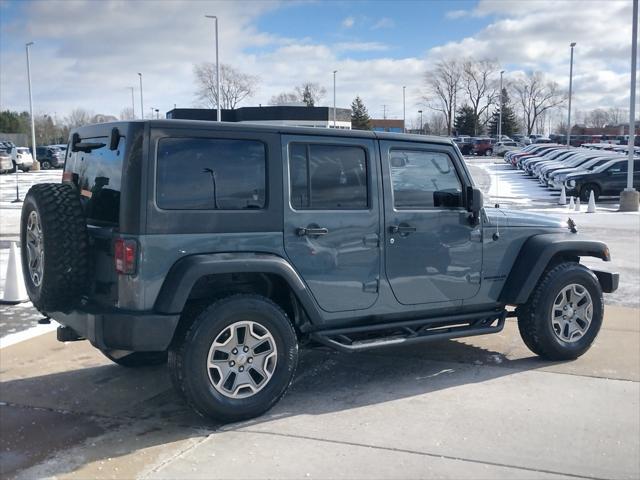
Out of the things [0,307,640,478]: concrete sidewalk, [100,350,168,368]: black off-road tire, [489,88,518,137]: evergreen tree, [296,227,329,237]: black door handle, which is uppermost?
[489,88,518,137]: evergreen tree

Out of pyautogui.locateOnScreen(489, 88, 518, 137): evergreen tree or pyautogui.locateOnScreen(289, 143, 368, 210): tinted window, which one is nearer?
pyautogui.locateOnScreen(289, 143, 368, 210): tinted window

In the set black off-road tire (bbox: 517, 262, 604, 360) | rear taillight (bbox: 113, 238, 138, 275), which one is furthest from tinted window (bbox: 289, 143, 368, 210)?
black off-road tire (bbox: 517, 262, 604, 360)

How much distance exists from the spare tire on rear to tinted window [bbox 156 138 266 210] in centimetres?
62

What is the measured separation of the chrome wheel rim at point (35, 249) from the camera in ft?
14.6

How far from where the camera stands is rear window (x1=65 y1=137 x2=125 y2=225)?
168 inches

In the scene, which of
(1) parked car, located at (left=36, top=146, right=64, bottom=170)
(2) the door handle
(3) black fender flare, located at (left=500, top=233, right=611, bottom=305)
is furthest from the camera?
(1) parked car, located at (left=36, top=146, right=64, bottom=170)

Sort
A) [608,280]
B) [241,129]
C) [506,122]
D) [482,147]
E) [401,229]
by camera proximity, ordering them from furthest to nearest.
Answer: [506,122] → [482,147] → [608,280] → [401,229] → [241,129]

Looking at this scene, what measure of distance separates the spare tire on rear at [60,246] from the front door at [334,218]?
4.43 ft

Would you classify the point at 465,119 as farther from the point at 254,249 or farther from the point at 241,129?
the point at 254,249

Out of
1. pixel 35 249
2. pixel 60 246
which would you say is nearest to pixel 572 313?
pixel 60 246

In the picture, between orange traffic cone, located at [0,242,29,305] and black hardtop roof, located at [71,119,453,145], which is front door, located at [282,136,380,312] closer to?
black hardtop roof, located at [71,119,453,145]

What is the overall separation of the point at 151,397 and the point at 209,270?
146 cm

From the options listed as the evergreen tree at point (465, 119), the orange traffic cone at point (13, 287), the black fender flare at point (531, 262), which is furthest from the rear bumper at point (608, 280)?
the evergreen tree at point (465, 119)

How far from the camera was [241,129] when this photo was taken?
4.50 meters
